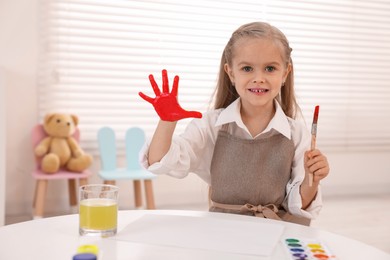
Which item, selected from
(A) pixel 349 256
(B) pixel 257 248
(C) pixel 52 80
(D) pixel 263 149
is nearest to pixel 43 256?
(B) pixel 257 248

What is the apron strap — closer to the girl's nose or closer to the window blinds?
the girl's nose

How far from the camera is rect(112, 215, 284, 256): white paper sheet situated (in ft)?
2.57

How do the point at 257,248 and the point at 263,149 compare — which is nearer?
the point at 257,248

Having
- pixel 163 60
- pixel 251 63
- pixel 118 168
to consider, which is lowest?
pixel 118 168

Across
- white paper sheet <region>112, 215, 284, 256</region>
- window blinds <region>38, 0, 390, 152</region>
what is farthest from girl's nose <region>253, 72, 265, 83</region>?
window blinds <region>38, 0, 390, 152</region>

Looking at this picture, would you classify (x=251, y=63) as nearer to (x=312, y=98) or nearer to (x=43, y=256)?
(x=43, y=256)

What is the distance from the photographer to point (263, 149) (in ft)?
4.13

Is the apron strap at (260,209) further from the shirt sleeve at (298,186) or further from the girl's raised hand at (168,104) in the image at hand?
the girl's raised hand at (168,104)

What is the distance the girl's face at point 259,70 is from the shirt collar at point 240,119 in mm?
55

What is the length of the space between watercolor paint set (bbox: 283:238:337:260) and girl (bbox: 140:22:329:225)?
33cm

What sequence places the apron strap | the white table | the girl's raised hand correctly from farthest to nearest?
the apron strap, the girl's raised hand, the white table

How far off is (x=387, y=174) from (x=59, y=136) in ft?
8.09

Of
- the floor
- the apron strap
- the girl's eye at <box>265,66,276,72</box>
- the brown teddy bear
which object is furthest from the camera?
the brown teddy bear

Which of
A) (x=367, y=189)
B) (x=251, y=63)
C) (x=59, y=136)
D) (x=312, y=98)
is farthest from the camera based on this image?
(x=367, y=189)
